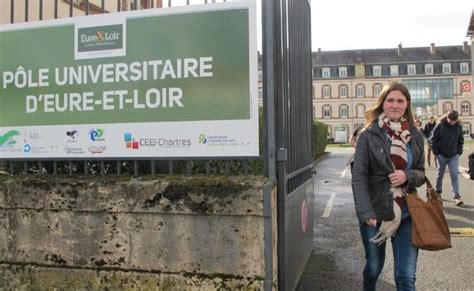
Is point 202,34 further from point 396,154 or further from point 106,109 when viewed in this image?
point 396,154

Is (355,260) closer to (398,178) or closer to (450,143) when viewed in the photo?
(398,178)

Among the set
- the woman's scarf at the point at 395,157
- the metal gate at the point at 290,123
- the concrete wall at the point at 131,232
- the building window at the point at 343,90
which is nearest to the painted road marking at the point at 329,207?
the metal gate at the point at 290,123

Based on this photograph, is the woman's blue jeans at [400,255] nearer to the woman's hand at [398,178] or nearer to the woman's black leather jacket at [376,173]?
the woman's black leather jacket at [376,173]

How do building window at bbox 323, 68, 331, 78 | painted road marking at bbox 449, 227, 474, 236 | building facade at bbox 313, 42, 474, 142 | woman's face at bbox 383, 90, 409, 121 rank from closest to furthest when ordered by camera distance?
woman's face at bbox 383, 90, 409, 121
painted road marking at bbox 449, 227, 474, 236
building facade at bbox 313, 42, 474, 142
building window at bbox 323, 68, 331, 78

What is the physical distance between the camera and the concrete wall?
3.44 metres

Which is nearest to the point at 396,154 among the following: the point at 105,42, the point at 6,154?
the point at 105,42

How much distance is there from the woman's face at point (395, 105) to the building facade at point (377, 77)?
285ft

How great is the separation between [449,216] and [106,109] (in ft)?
21.6

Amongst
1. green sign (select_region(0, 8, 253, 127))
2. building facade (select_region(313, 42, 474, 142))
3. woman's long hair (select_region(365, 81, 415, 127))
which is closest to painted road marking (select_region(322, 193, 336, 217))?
woman's long hair (select_region(365, 81, 415, 127))

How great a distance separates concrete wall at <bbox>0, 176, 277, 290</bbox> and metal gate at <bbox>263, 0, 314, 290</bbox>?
1.22 feet

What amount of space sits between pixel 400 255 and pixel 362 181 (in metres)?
0.60

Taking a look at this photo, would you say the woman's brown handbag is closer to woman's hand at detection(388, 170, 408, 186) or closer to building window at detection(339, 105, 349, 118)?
woman's hand at detection(388, 170, 408, 186)

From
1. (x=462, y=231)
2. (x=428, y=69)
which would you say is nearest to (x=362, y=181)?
(x=462, y=231)

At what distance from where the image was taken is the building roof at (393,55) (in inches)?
3627
